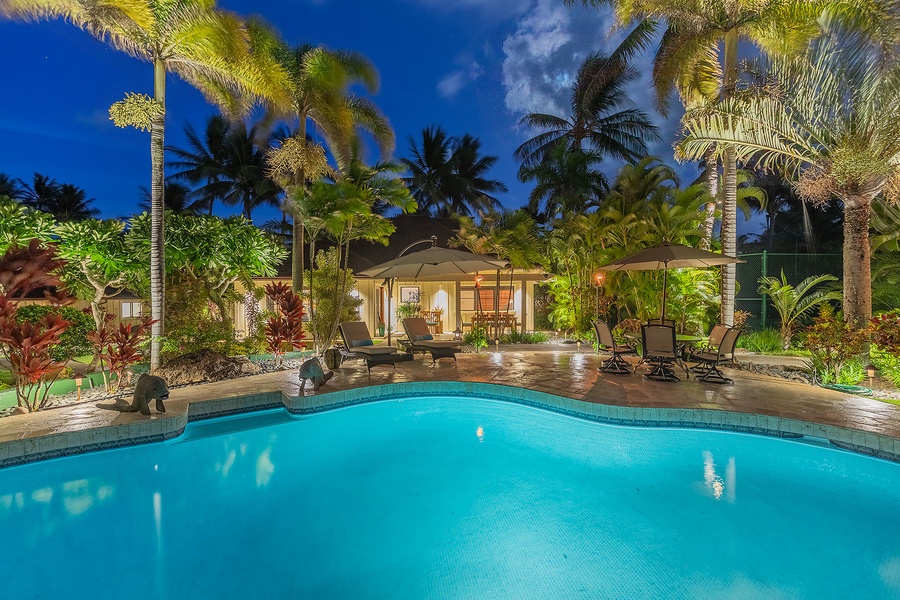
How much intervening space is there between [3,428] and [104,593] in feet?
12.9

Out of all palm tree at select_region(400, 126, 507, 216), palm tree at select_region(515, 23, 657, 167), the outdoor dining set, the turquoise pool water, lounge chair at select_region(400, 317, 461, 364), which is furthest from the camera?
palm tree at select_region(400, 126, 507, 216)

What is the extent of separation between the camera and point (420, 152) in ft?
108

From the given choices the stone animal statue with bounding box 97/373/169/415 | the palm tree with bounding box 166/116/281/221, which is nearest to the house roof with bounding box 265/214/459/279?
the stone animal statue with bounding box 97/373/169/415

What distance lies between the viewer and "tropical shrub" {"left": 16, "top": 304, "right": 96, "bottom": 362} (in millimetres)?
8211

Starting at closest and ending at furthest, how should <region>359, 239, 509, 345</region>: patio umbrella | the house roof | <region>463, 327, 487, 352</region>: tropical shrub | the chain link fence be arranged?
1. <region>359, 239, 509, 345</region>: patio umbrella
2. <region>463, 327, 487, 352</region>: tropical shrub
3. the chain link fence
4. the house roof

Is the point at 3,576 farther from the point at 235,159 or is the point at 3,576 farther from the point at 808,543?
the point at 235,159

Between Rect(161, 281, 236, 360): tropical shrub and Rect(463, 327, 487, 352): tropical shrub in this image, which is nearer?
Rect(161, 281, 236, 360): tropical shrub

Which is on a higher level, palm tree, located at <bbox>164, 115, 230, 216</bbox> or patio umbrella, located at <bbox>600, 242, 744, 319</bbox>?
palm tree, located at <bbox>164, 115, 230, 216</bbox>

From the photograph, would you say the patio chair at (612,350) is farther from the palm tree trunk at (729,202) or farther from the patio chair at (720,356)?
the palm tree trunk at (729,202)

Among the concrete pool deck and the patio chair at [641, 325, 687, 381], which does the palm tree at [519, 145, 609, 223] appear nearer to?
the patio chair at [641, 325, 687, 381]

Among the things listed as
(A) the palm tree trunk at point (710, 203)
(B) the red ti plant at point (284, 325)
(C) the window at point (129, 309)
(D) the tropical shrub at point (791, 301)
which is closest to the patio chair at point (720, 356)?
(D) the tropical shrub at point (791, 301)

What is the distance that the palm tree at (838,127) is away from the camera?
7957 millimetres

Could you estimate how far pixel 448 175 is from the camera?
3244cm

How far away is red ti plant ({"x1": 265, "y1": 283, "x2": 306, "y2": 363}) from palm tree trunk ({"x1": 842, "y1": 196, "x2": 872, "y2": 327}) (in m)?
11.9
